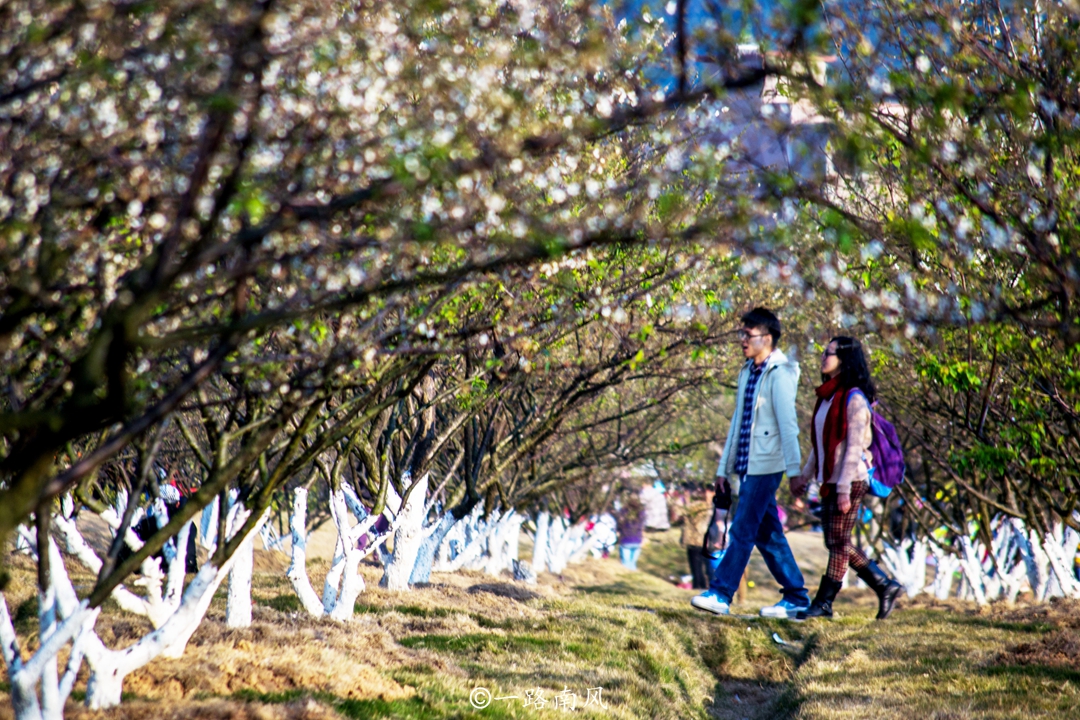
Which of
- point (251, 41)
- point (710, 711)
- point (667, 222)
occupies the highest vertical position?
point (251, 41)

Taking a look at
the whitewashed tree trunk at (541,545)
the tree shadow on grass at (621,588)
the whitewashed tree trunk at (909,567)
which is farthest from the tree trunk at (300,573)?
the whitewashed tree trunk at (909,567)

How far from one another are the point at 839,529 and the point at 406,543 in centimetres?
660

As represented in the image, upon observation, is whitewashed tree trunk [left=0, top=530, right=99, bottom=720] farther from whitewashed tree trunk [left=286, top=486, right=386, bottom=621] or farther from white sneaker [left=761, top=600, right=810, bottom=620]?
white sneaker [left=761, top=600, right=810, bottom=620]

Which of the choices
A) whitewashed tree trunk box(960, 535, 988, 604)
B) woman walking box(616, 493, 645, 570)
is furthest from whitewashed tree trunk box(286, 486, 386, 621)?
woman walking box(616, 493, 645, 570)

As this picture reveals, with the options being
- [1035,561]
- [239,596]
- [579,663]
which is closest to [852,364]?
[579,663]

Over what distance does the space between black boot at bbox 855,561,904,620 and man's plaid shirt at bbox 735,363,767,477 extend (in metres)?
1.86

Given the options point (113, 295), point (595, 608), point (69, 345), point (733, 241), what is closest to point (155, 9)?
point (113, 295)

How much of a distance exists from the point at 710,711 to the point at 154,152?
7930 millimetres

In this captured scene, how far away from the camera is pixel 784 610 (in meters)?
9.02

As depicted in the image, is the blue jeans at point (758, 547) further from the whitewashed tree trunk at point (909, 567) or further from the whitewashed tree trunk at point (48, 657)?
the whitewashed tree trunk at point (909, 567)

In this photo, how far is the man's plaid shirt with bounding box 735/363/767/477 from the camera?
9258 millimetres

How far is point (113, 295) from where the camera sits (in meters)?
5.18

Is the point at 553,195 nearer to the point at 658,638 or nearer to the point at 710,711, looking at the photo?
the point at 710,711

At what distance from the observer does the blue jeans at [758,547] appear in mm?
9141
